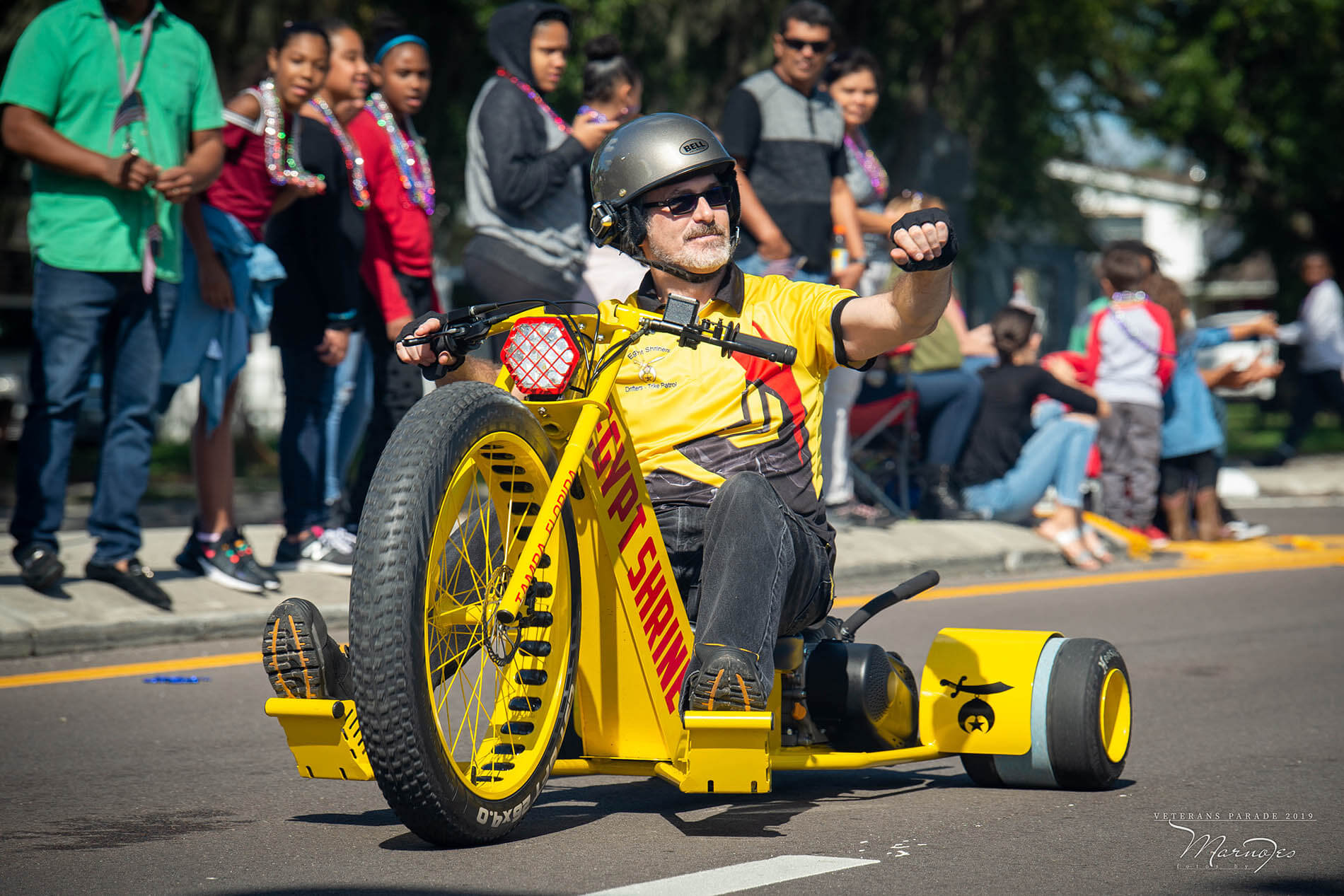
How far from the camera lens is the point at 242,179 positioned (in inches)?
286

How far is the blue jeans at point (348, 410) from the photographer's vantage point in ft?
27.2

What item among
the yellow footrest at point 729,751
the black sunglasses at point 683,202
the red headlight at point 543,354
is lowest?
the yellow footrest at point 729,751

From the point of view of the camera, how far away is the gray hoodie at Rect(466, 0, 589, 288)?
780 centimetres

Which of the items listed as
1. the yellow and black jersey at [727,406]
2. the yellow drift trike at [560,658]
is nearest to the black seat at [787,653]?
the yellow drift trike at [560,658]

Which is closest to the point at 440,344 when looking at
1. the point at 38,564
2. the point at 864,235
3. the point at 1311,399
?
the point at 38,564

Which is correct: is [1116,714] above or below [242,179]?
below

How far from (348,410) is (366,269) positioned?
91 cm

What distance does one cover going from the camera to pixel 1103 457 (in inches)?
417

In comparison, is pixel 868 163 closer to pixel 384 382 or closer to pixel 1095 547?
pixel 1095 547

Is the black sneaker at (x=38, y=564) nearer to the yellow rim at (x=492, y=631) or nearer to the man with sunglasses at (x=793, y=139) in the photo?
the yellow rim at (x=492, y=631)

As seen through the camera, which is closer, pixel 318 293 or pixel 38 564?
pixel 38 564

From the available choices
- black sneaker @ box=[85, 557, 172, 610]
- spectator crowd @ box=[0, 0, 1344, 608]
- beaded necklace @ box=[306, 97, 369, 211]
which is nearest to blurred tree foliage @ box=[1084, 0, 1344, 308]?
spectator crowd @ box=[0, 0, 1344, 608]

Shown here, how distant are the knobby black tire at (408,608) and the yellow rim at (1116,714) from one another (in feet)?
5.88

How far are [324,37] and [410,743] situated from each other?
498 centimetres
